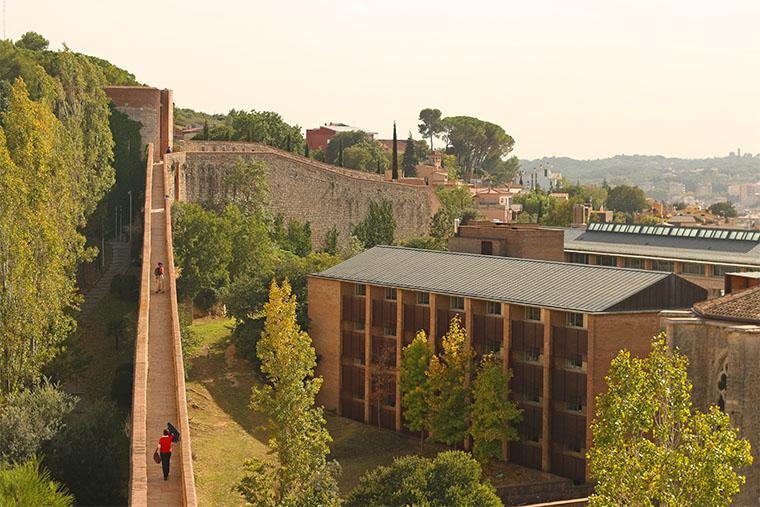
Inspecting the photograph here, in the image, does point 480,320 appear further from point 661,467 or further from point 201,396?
point 661,467

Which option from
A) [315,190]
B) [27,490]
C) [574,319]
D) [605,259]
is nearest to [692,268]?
[605,259]

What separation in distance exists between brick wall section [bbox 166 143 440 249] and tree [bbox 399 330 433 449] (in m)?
22.9

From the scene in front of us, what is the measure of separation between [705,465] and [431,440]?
25.4 meters

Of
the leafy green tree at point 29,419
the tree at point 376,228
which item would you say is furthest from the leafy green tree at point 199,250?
the tree at point 376,228

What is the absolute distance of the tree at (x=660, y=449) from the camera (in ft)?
93.8

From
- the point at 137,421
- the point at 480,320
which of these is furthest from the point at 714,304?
the point at 137,421

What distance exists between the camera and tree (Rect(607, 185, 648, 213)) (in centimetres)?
19025

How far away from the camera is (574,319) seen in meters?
49.7

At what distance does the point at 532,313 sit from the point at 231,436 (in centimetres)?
1364

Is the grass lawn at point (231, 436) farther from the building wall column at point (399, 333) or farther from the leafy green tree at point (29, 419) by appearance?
the leafy green tree at point (29, 419)

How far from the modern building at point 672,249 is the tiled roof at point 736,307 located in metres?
35.7

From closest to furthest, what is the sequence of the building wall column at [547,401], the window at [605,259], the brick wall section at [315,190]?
1. the building wall column at [547,401]
2. the brick wall section at [315,190]
3. the window at [605,259]

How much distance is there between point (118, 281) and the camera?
194 feet

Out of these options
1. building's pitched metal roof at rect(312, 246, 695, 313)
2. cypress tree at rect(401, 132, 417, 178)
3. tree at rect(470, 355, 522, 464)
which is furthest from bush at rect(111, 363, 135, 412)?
cypress tree at rect(401, 132, 417, 178)
